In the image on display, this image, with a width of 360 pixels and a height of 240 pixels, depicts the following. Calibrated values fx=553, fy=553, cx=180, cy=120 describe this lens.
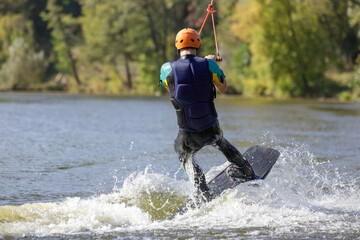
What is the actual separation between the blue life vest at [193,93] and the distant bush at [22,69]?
162ft

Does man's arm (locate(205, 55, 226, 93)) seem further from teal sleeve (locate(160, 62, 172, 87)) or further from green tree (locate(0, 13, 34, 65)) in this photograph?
green tree (locate(0, 13, 34, 65))

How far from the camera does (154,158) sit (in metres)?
10.8

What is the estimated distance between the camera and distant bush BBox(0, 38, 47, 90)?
53.2 m

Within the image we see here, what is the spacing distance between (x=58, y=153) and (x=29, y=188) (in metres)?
3.62

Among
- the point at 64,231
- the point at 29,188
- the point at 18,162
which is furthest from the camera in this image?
the point at 18,162

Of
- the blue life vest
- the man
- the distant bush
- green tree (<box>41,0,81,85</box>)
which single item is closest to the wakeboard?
the man

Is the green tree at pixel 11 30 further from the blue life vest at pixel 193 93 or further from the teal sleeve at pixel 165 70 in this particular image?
the blue life vest at pixel 193 93

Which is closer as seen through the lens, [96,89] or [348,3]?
[348,3]

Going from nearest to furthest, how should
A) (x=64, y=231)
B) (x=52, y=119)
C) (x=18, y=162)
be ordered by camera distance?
(x=64, y=231), (x=18, y=162), (x=52, y=119)

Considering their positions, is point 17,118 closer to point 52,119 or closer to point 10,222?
point 52,119

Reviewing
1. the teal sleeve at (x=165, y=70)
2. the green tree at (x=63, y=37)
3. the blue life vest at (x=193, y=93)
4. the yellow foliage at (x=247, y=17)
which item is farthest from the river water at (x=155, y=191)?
the green tree at (x=63, y=37)

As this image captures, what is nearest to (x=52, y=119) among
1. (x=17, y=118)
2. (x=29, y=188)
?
(x=17, y=118)

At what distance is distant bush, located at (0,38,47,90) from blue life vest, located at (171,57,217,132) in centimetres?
4945

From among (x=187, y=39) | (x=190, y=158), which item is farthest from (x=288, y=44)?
(x=187, y=39)
